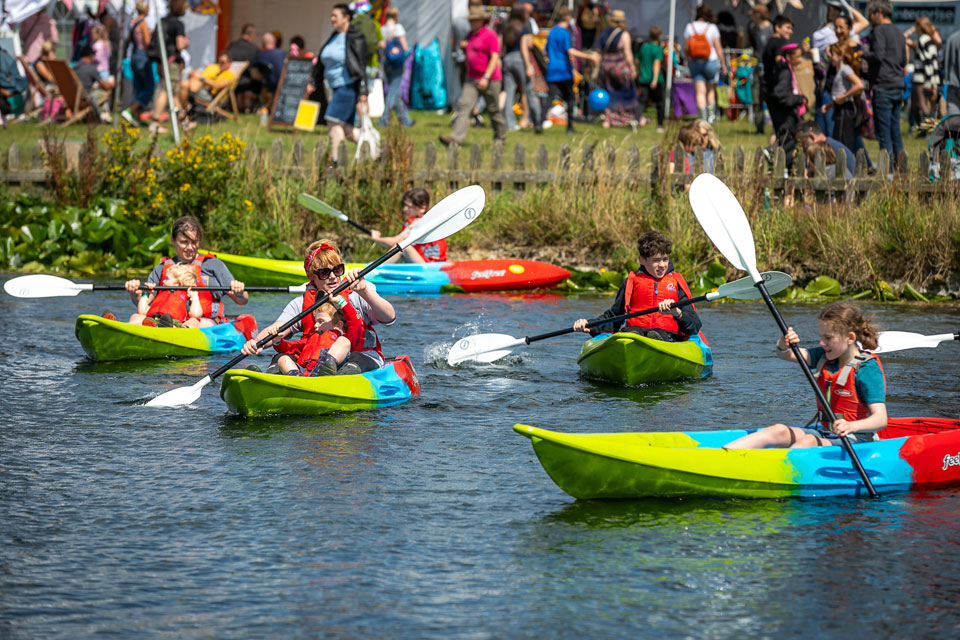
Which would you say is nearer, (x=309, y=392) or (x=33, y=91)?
(x=309, y=392)

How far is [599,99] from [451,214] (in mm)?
11466

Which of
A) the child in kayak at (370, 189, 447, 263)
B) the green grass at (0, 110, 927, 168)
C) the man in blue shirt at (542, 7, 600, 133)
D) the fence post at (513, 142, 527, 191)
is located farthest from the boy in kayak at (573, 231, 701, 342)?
the man in blue shirt at (542, 7, 600, 133)

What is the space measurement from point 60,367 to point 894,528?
5835 mm

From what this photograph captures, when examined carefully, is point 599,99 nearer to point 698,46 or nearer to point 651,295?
point 698,46

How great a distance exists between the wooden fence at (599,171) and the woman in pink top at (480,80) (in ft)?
8.49

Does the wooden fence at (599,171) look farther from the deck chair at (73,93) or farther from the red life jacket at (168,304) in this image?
the deck chair at (73,93)

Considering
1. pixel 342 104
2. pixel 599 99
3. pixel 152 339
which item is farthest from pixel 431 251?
pixel 599 99

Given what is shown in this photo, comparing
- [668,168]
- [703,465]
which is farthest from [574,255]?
[703,465]

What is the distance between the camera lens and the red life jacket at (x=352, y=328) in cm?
770

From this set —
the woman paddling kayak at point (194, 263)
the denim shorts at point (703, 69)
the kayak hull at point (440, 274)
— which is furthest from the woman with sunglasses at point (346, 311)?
the denim shorts at point (703, 69)

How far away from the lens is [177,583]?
4.75 meters

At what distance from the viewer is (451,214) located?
8844 mm

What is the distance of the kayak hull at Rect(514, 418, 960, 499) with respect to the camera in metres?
5.63

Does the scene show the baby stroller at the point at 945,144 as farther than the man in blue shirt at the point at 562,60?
No
